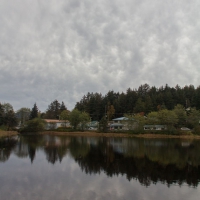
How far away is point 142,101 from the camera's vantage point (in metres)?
96.8

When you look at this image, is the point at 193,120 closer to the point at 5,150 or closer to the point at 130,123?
the point at 130,123

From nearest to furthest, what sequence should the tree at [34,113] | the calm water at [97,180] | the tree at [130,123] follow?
the calm water at [97,180], the tree at [130,123], the tree at [34,113]

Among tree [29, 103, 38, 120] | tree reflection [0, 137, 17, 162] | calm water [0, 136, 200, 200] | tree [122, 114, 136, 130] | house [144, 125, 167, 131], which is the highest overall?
tree [29, 103, 38, 120]

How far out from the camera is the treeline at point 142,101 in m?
87.9

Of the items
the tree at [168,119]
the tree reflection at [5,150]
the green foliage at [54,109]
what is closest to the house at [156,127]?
the tree at [168,119]

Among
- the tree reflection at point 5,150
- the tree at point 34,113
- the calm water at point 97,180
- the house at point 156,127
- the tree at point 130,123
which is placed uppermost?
the tree at point 34,113

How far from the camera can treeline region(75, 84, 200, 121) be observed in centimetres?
8794

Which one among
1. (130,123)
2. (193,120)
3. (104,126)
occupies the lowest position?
(104,126)

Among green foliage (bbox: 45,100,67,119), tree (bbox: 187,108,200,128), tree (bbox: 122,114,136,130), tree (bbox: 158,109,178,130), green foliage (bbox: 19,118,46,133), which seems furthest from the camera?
green foliage (bbox: 45,100,67,119)

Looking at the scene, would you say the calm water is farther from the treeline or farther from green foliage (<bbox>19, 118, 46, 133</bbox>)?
the treeline

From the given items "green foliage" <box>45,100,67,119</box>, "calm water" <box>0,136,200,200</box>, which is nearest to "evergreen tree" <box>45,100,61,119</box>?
"green foliage" <box>45,100,67,119</box>

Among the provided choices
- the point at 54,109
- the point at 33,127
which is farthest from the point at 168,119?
the point at 54,109

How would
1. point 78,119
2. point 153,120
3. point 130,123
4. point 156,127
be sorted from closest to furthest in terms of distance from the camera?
point 130,123 → point 153,120 → point 156,127 → point 78,119

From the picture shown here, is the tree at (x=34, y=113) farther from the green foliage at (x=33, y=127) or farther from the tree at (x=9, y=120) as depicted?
the tree at (x=9, y=120)
